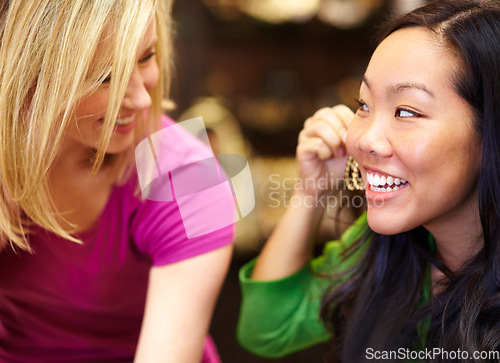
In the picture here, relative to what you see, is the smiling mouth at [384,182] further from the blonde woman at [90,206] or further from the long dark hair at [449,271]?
the blonde woman at [90,206]

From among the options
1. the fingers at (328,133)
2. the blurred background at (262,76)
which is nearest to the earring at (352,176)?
the fingers at (328,133)

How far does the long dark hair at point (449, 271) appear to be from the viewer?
30.6 inches

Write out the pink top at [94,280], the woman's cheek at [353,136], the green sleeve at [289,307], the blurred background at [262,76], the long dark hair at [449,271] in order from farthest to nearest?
the blurred background at [262,76]
the green sleeve at [289,307]
the pink top at [94,280]
the woman's cheek at [353,136]
the long dark hair at [449,271]

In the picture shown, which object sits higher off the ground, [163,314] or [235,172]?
[235,172]

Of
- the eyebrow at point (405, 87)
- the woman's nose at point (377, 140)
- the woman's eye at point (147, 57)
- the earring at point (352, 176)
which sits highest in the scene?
the woman's eye at point (147, 57)

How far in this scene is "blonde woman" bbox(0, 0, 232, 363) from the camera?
816mm

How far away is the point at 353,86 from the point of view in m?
2.60

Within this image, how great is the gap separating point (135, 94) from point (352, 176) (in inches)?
15.9

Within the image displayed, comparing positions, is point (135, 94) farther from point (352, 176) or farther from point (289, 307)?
point (289, 307)

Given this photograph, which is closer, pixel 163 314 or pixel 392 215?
pixel 392 215

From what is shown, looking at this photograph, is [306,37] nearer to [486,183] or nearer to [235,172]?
[235,172]

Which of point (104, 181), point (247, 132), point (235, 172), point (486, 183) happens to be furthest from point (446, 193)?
point (247, 132)

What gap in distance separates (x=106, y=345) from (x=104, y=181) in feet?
1.03

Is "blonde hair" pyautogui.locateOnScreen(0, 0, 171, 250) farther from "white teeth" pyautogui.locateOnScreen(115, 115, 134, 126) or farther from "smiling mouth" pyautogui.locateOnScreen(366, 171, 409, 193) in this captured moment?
→ "smiling mouth" pyautogui.locateOnScreen(366, 171, 409, 193)
